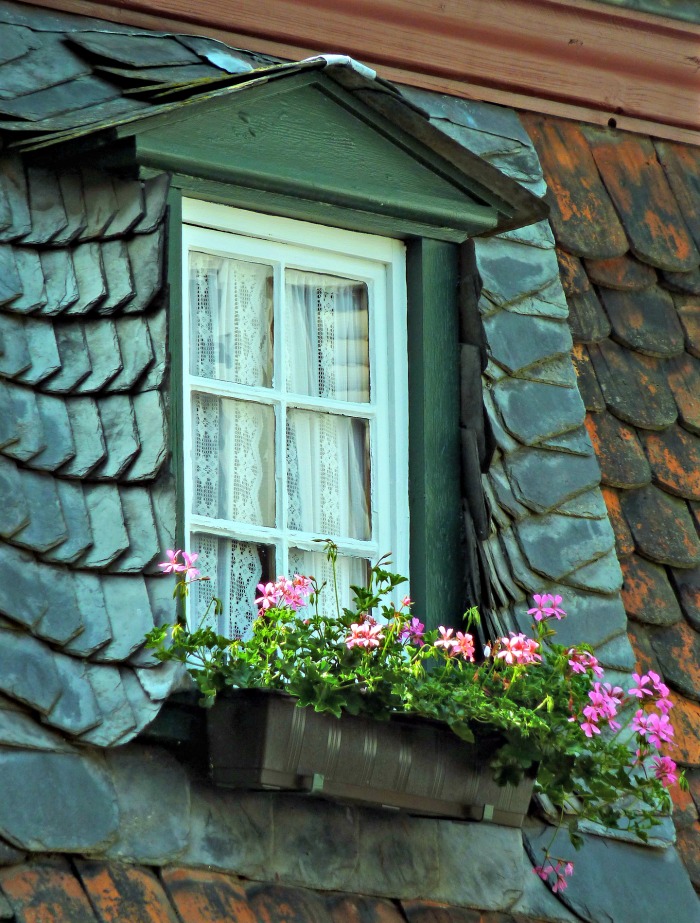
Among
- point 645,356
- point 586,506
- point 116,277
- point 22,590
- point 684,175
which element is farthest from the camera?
point 684,175

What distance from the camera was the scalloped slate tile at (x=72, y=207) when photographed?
5.33 metres

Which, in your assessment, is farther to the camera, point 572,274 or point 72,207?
point 572,274

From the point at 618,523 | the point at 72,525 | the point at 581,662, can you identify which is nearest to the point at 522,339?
the point at 618,523

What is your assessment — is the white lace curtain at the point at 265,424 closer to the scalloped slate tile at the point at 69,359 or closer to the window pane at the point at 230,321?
the window pane at the point at 230,321

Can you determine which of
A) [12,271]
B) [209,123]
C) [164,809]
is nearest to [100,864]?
[164,809]

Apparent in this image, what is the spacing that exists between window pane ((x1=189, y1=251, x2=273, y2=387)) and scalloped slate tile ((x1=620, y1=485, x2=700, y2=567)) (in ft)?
3.70

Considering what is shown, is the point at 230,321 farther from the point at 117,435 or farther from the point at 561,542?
the point at 561,542

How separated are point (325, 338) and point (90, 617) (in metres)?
1.11

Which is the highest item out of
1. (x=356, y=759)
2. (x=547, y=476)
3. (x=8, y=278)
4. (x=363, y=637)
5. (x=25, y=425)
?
(x=8, y=278)

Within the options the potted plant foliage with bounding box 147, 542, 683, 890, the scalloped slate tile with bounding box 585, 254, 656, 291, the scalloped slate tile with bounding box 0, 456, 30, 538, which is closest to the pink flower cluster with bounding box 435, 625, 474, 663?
the potted plant foliage with bounding box 147, 542, 683, 890

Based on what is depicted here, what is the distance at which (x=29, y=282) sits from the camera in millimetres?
5234

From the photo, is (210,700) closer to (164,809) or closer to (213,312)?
(164,809)

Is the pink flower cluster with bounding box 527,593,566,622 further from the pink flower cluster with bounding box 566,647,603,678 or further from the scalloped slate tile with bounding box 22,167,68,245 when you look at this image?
the scalloped slate tile with bounding box 22,167,68,245

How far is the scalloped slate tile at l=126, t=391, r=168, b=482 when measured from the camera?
16.9 ft
